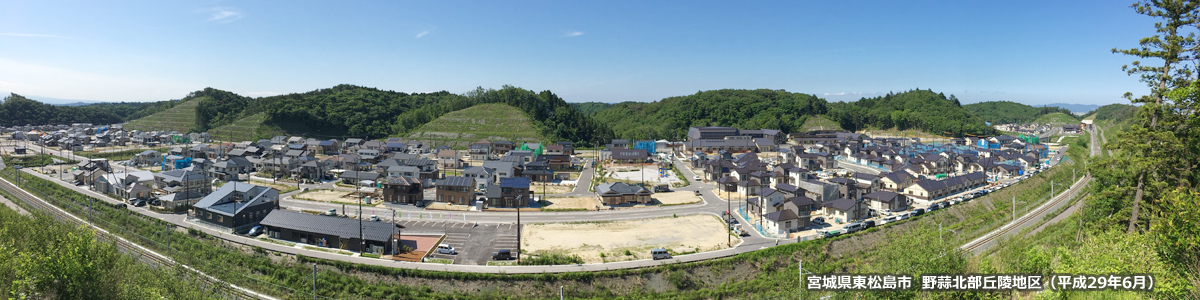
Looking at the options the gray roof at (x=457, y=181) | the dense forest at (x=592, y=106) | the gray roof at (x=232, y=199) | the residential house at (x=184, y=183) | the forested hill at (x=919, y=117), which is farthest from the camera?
the dense forest at (x=592, y=106)

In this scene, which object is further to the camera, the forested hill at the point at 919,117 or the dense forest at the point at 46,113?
the dense forest at the point at 46,113

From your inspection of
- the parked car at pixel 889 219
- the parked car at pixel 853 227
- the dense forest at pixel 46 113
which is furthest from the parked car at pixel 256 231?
the dense forest at pixel 46 113

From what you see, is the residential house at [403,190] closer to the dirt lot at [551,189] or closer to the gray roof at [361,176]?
the gray roof at [361,176]

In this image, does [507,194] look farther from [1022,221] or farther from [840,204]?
[1022,221]

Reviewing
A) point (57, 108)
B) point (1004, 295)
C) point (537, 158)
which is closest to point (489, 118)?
point (537, 158)

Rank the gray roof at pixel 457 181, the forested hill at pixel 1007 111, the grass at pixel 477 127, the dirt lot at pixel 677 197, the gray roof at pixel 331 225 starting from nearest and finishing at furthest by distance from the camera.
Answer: the gray roof at pixel 331 225 < the gray roof at pixel 457 181 < the dirt lot at pixel 677 197 < the grass at pixel 477 127 < the forested hill at pixel 1007 111

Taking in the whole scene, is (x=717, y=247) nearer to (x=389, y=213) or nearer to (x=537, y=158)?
(x=389, y=213)
